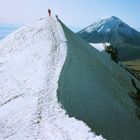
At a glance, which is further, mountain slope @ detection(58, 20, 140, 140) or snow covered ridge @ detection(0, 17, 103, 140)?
mountain slope @ detection(58, 20, 140, 140)

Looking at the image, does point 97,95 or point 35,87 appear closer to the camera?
point 35,87

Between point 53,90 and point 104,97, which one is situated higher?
point 53,90

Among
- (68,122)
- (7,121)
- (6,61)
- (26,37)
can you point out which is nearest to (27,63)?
(6,61)

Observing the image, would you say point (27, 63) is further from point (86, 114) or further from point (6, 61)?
point (86, 114)

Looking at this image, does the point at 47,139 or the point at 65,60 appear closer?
the point at 47,139

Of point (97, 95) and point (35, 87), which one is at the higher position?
point (35, 87)
